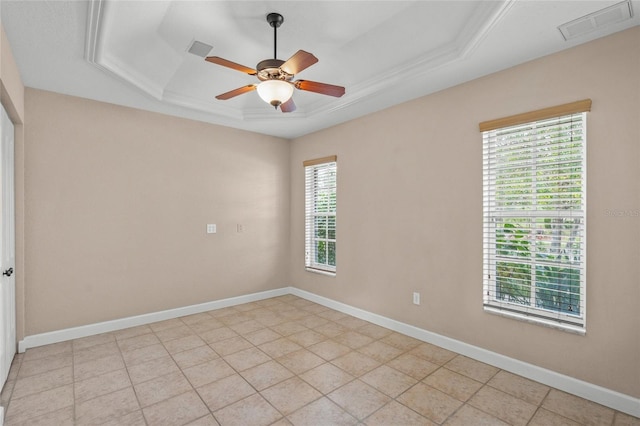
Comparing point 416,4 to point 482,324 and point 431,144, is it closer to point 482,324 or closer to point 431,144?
point 431,144

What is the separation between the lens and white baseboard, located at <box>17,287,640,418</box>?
2271 millimetres

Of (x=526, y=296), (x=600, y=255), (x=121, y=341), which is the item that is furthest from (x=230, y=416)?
(x=600, y=255)

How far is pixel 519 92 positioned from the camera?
107 inches

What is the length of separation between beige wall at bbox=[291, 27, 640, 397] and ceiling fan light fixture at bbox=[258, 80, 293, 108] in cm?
174

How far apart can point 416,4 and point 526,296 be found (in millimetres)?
2456

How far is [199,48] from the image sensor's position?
8.79 feet

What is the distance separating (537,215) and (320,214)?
9.37 ft

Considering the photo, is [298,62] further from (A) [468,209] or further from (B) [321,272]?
(B) [321,272]

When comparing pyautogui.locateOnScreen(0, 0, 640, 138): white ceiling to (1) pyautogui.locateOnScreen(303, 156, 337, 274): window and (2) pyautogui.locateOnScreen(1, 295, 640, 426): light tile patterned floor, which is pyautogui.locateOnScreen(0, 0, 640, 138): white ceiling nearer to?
(1) pyautogui.locateOnScreen(303, 156, 337, 274): window

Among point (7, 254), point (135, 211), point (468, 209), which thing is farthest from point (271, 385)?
point (135, 211)

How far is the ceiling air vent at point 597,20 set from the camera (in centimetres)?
201

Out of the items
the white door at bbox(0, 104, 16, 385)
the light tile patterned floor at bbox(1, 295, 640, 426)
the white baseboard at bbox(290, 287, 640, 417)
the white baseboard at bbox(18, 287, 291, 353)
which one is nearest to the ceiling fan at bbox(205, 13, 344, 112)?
the white door at bbox(0, 104, 16, 385)

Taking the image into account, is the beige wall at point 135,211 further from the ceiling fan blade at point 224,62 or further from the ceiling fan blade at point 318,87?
the ceiling fan blade at point 318,87

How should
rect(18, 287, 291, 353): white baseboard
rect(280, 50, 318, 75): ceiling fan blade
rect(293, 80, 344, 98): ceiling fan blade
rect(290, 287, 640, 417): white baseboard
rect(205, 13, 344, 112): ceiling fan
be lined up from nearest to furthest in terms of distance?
rect(280, 50, 318, 75): ceiling fan blade → rect(205, 13, 344, 112): ceiling fan → rect(290, 287, 640, 417): white baseboard → rect(293, 80, 344, 98): ceiling fan blade → rect(18, 287, 291, 353): white baseboard
